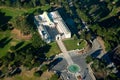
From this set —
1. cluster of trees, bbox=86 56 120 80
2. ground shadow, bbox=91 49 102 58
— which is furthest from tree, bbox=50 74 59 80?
ground shadow, bbox=91 49 102 58

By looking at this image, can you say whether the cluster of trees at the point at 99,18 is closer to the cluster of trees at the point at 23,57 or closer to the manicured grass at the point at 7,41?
the cluster of trees at the point at 23,57

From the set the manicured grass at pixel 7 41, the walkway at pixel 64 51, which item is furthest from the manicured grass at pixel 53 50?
the manicured grass at pixel 7 41

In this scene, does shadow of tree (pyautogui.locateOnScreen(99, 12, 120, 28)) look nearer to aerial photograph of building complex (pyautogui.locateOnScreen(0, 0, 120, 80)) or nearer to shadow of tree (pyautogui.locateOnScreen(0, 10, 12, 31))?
aerial photograph of building complex (pyautogui.locateOnScreen(0, 0, 120, 80))

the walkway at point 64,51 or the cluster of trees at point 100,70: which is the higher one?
the walkway at point 64,51

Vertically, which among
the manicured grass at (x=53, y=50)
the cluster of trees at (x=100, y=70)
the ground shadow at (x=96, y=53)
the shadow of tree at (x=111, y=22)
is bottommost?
the cluster of trees at (x=100, y=70)

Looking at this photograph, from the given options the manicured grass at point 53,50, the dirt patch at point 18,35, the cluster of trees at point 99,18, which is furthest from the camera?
the dirt patch at point 18,35

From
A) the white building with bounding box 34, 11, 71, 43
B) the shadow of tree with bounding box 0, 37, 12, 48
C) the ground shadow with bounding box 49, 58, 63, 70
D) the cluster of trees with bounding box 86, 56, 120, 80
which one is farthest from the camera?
the white building with bounding box 34, 11, 71, 43

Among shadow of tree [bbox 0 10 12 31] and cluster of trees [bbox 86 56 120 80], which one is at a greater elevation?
shadow of tree [bbox 0 10 12 31]

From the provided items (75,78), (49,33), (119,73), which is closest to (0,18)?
(49,33)
